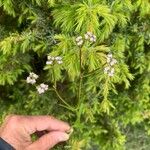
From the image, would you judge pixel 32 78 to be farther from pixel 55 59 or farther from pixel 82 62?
pixel 82 62

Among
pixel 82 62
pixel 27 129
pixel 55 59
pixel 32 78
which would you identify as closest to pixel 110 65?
pixel 82 62

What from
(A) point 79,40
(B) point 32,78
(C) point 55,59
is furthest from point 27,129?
(A) point 79,40

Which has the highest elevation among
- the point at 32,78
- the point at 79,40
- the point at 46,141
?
the point at 79,40

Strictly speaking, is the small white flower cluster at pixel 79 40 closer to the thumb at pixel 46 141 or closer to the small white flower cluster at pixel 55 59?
the small white flower cluster at pixel 55 59

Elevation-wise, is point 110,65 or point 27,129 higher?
point 110,65

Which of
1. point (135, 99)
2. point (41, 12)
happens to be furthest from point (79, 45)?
point (135, 99)

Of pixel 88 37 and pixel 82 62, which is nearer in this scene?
pixel 88 37

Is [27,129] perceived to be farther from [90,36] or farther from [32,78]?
[90,36]

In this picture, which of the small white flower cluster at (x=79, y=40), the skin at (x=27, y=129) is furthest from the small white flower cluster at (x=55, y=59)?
the skin at (x=27, y=129)

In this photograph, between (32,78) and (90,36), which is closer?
(90,36)
